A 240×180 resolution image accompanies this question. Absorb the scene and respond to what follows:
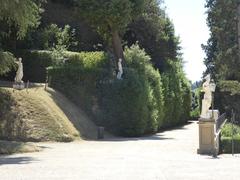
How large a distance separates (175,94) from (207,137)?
103 feet

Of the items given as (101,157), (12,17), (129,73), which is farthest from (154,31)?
(101,157)

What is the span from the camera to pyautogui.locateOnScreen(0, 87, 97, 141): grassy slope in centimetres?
2845

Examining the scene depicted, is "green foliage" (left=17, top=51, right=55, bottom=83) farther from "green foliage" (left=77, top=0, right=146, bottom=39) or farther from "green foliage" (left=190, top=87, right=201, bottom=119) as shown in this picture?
"green foliage" (left=190, top=87, right=201, bottom=119)

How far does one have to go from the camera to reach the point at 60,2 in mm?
50500

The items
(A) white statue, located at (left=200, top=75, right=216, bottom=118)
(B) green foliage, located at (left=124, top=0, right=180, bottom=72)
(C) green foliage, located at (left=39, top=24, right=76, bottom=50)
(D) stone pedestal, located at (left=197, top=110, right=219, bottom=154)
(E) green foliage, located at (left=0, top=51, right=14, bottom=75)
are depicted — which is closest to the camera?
(D) stone pedestal, located at (left=197, top=110, right=219, bottom=154)

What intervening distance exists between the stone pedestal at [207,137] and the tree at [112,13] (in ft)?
61.0

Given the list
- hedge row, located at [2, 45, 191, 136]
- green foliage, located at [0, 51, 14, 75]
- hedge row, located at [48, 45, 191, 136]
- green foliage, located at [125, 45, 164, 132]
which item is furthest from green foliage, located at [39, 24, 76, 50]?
green foliage, located at [0, 51, 14, 75]

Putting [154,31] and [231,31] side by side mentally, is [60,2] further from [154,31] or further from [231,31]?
[231,31]

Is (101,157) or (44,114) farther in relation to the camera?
(44,114)

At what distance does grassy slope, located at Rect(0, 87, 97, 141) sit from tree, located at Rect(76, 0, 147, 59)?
775cm

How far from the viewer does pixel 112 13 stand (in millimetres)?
39938

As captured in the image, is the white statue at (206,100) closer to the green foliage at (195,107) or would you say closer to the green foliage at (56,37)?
the green foliage at (56,37)

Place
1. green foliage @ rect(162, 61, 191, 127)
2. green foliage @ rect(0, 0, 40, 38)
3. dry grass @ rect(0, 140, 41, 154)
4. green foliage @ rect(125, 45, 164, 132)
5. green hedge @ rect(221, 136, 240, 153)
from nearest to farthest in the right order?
1. dry grass @ rect(0, 140, 41, 154)
2. green foliage @ rect(0, 0, 40, 38)
3. green hedge @ rect(221, 136, 240, 153)
4. green foliage @ rect(125, 45, 164, 132)
5. green foliage @ rect(162, 61, 191, 127)

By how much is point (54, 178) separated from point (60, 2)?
38.5 meters
